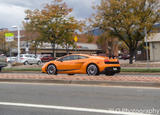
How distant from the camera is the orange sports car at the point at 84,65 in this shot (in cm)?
1174

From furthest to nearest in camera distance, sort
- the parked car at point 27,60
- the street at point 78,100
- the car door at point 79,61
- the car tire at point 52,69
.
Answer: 1. the parked car at point 27,60
2. the car tire at point 52,69
3. the car door at point 79,61
4. the street at point 78,100

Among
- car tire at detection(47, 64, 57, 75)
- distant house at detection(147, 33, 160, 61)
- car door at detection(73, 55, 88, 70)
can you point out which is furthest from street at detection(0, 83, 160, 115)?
distant house at detection(147, 33, 160, 61)

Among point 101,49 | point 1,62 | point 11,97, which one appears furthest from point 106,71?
point 101,49

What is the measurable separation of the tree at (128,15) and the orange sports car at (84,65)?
379 inches

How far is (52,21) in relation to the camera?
79.9ft

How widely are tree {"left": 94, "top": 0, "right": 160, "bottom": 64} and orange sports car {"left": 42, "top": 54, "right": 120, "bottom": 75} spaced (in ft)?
31.6

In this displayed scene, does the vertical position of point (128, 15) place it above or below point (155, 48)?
above

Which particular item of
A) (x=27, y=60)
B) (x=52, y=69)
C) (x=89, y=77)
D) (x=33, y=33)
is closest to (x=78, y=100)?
(x=89, y=77)

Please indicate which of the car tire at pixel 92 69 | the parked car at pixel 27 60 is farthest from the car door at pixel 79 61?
the parked car at pixel 27 60

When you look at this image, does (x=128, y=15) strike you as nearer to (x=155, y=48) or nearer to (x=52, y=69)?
(x=52, y=69)

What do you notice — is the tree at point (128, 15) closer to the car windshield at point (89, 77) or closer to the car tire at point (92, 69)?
the car windshield at point (89, 77)

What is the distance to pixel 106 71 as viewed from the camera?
11.7m

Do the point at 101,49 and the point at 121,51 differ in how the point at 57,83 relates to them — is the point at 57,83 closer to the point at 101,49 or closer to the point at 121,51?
the point at 101,49

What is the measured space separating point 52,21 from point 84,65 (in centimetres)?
1352
